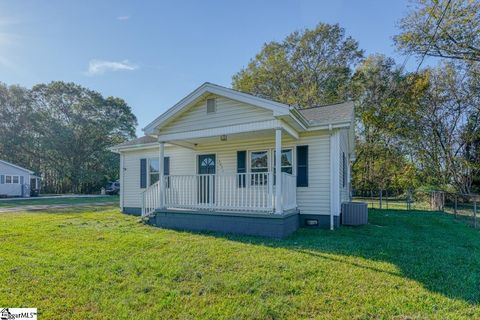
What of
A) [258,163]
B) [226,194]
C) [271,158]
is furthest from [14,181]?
[271,158]

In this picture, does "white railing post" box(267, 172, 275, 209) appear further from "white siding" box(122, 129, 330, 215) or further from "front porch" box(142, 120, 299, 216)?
"white siding" box(122, 129, 330, 215)

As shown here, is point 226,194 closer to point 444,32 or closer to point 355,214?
point 355,214

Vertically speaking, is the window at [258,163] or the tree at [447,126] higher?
the tree at [447,126]

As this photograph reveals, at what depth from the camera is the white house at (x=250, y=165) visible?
720cm

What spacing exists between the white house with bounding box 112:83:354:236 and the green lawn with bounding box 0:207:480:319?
936mm

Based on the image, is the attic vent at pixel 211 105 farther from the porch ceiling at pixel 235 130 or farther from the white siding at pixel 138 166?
the white siding at pixel 138 166

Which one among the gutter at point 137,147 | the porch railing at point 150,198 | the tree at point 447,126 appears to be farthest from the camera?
the tree at point 447,126

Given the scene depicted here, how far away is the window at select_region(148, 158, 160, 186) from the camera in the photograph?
11219 millimetres

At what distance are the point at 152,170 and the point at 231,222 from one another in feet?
17.2

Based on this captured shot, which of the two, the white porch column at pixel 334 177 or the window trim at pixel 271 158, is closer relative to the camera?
the white porch column at pixel 334 177

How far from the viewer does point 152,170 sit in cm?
1131

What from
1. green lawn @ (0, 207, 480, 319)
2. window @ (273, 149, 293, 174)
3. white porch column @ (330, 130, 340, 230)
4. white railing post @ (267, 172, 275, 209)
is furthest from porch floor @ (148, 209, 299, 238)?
window @ (273, 149, 293, 174)

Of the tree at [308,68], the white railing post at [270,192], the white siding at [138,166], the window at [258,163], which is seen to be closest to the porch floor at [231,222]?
the white railing post at [270,192]

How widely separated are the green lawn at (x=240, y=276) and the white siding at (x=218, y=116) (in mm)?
3219
